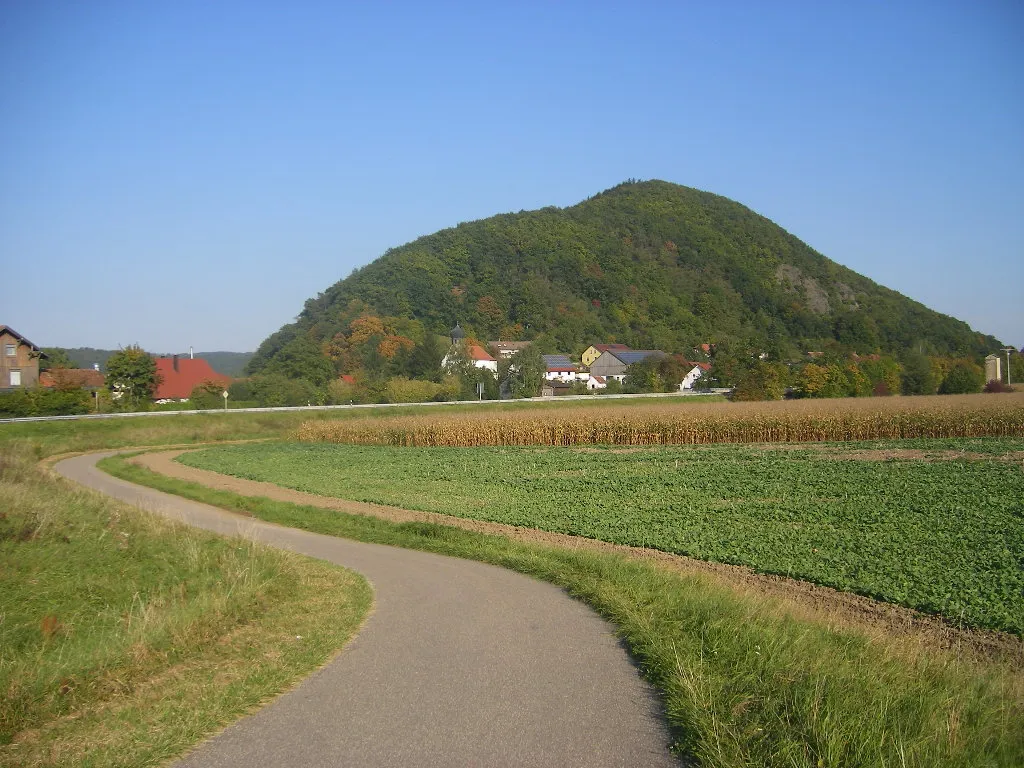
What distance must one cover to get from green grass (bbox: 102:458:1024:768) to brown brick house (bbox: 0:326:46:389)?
245ft

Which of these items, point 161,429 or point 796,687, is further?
point 161,429

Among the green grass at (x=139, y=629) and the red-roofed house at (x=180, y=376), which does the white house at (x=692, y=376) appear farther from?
the green grass at (x=139, y=629)

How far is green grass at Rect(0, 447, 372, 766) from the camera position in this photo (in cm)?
628

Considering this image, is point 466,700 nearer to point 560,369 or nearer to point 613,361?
point 560,369

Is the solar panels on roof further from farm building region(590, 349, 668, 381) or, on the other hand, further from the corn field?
the corn field

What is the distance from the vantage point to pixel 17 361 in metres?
73.9

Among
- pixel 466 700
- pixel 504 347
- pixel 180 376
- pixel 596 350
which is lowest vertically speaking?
pixel 466 700

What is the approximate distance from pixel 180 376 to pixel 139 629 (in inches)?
3792

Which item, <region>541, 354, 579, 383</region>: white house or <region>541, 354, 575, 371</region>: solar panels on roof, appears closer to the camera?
<region>541, 354, 579, 383</region>: white house

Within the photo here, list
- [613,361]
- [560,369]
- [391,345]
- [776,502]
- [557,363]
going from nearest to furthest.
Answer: [776,502], [391,345], [560,369], [557,363], [613,361]

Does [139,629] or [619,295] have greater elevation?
[619,295]

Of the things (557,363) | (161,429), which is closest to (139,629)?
(161,429)

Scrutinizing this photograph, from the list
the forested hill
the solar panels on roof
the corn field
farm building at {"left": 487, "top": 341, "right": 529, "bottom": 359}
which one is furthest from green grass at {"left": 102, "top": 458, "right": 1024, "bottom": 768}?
the forested hill

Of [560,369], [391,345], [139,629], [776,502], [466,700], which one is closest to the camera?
[466,700]
